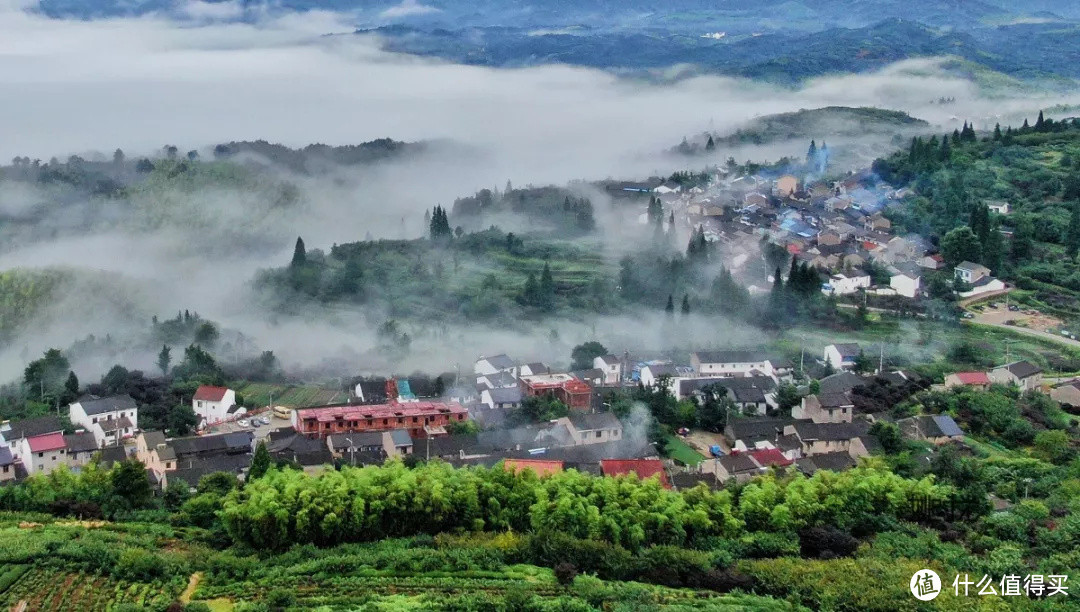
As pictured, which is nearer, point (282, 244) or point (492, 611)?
point (492, 611)

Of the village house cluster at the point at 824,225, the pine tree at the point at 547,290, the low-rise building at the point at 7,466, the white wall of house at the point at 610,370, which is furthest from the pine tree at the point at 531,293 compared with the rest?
the low-rise building at the point at 7,466

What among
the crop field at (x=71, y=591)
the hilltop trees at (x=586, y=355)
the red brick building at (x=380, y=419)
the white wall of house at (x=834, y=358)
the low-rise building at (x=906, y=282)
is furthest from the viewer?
the low-rise building at (x=906, y=282)

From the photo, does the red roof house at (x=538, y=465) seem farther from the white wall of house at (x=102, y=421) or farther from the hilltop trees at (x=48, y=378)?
the hilltop trees at (x=48, y=378)

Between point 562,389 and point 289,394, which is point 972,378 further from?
point 289,394

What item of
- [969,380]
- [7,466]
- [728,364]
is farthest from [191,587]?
[969,380]

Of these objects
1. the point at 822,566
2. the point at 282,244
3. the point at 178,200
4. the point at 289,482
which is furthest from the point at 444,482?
the point at 178,200

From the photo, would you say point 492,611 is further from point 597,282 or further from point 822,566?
point 597,282
